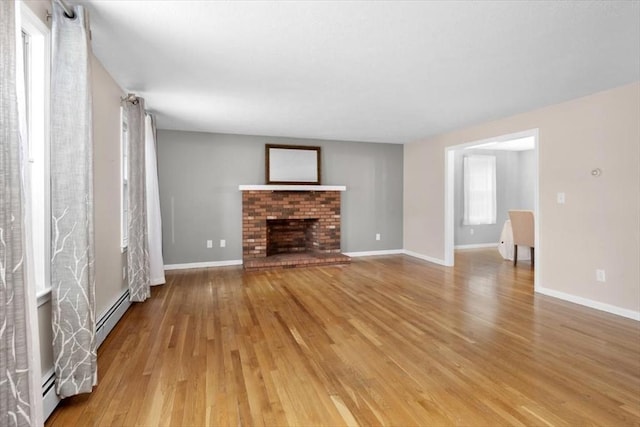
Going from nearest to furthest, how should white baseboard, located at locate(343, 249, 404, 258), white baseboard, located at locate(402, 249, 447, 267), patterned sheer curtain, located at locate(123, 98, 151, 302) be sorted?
patterned sheer curtain, located at locate(123, 98, 151, 302) < white baseboard, located at locate(402, 249, 447, 267) < white baseboard, located at locate(343, 249, 404, 258)

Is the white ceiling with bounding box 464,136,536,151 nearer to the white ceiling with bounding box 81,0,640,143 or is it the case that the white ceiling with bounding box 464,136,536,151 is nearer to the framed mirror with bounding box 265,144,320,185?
→ the white ceiling with bounding box 81,0,640,143

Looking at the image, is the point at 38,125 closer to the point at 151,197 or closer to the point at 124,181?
the point at 124,181

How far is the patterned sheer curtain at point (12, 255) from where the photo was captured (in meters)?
1.18

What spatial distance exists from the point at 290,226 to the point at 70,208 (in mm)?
4532

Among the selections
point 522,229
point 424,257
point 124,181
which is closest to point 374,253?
point 424,257

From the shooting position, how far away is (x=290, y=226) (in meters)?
6.25

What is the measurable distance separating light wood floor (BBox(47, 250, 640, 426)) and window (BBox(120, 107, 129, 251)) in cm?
80

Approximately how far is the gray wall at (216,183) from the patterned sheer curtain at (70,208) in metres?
3.61

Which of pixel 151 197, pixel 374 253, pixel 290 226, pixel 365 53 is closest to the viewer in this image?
pixel 365 53

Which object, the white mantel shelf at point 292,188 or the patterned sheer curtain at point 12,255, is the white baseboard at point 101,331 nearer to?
the patterned sheer curtain at point 12,255

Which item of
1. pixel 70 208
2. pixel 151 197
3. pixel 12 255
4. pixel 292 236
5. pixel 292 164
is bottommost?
pixel 292 236

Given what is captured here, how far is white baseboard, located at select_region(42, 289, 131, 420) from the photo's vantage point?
168cm

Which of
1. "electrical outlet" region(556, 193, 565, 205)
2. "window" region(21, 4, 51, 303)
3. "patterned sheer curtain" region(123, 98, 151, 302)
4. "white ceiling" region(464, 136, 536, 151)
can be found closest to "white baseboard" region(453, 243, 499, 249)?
"white ceiling" region(464, 136, 536, 151)

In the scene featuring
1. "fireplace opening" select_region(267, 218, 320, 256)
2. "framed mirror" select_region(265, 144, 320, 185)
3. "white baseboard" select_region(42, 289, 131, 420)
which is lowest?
"white baseboard" select_region(42, 289, 131, 420)
